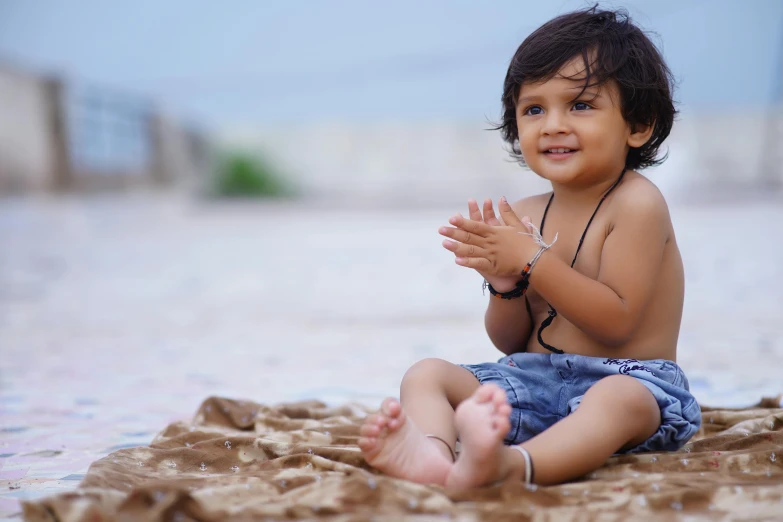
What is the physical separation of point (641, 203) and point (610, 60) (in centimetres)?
36

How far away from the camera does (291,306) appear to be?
215 inches

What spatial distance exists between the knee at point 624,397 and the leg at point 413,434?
30cm

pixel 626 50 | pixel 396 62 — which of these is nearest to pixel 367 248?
pixel 626 50

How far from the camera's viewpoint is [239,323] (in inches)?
190

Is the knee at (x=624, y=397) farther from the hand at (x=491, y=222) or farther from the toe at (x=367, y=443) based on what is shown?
the toe at (x=367, y=443)

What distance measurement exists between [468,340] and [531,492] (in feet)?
7.94

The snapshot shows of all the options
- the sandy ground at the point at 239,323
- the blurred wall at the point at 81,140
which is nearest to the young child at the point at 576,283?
the sandy ground at the point at 239,323

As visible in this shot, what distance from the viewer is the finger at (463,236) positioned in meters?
1.84

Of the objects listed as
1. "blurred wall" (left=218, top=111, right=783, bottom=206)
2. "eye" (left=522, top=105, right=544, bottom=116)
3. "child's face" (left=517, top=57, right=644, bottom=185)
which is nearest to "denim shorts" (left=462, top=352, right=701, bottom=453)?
"child's face" (left=517, top=57, right=644, bottom=185)

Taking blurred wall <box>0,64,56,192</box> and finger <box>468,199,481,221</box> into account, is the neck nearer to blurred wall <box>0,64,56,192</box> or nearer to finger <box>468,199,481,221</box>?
finger <box>468,199,481,221</box>

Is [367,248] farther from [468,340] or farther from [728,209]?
[728,209]

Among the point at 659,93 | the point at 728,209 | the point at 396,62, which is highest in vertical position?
the point at 396,62

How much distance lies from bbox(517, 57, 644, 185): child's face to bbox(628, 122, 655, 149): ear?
0.11 ft

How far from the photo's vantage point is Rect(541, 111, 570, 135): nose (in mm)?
1997
